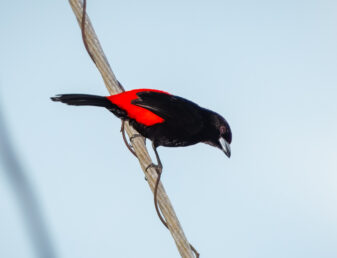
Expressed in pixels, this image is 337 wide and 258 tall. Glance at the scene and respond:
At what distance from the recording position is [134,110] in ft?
10.4

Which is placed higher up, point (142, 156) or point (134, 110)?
point (134, 110)

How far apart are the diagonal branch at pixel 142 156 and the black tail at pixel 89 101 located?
0.32 m

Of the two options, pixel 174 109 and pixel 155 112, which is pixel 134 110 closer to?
pixel 155 112

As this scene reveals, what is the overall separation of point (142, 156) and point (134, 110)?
1.97 feet

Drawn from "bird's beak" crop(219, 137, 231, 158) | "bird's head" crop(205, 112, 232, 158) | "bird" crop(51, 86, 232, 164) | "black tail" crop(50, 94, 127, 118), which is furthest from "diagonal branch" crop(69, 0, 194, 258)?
"bird's beak" crop(219, 137, 231, 158)

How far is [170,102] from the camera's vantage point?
10.8ft

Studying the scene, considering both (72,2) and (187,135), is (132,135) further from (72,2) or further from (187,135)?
(72,2)

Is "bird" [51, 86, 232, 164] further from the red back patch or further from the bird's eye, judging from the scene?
the bird's eye

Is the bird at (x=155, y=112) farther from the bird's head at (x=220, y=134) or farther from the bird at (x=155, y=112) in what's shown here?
the bird's head at (x=220, y=134)

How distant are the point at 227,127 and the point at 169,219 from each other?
1736 millimetres

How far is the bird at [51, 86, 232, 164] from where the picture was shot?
3.06m

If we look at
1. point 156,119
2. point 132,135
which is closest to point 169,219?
point 132,135

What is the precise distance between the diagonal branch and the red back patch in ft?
1.07

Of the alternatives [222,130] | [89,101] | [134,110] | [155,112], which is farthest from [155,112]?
[222,130]
